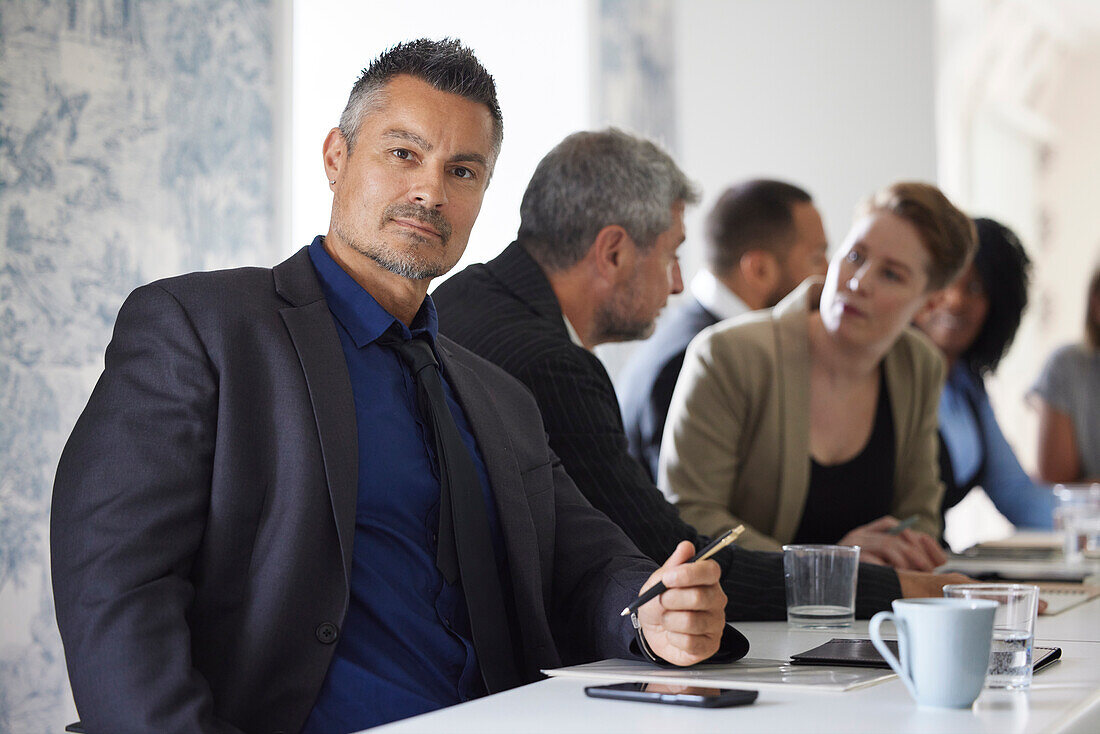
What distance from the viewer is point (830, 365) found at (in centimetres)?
260

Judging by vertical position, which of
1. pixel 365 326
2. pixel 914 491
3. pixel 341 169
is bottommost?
pixel 914 491

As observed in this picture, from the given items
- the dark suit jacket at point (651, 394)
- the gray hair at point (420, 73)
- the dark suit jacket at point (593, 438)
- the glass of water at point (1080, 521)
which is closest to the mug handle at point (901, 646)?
the dark suit jacket at point (593, 438)

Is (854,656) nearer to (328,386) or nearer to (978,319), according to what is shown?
(328,386)

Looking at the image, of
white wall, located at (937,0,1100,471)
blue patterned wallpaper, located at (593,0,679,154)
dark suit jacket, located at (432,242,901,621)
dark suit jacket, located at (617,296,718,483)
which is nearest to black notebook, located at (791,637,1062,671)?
dark suit jacket, located at (432,242,901,621)

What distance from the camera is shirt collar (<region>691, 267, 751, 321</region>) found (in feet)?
11.0

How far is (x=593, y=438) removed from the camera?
1817 mm

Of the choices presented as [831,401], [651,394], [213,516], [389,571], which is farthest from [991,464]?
[213,516]

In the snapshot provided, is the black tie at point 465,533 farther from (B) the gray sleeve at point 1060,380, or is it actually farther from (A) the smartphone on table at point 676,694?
(B) the gray sleeve at point 1060,380

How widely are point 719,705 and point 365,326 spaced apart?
0.69m

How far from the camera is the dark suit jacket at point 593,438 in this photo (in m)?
1.70

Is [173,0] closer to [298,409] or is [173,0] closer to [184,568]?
[298,409]

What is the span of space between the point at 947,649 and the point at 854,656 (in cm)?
26

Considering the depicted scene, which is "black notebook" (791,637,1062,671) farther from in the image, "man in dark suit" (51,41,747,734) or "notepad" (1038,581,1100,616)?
"notepad" (1038,581,1100,616)

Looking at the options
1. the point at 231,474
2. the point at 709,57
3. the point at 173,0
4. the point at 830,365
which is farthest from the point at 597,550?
the point at 709,57
